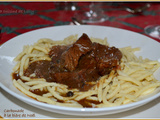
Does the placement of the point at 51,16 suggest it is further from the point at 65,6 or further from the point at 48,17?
the point at 65,6

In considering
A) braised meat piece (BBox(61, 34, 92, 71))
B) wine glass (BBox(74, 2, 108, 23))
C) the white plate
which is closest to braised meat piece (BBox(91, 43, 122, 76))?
braised meat piece (BBox(61, 34, 92, 71))

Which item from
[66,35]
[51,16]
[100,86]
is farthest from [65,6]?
[100,86]

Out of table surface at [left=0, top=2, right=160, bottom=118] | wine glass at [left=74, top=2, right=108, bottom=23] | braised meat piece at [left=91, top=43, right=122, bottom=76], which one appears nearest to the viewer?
braised meat piece at [left=91, top=43, right=122, bottom=76]

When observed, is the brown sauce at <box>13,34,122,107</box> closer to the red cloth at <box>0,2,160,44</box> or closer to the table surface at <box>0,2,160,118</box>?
the table surface at <box>0,2,160,118</box>

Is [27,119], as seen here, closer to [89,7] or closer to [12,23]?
[12,23]

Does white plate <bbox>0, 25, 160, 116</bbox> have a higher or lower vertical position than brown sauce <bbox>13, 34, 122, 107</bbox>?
higher

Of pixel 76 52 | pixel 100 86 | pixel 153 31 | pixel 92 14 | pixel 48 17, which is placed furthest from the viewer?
pixel 92 14
